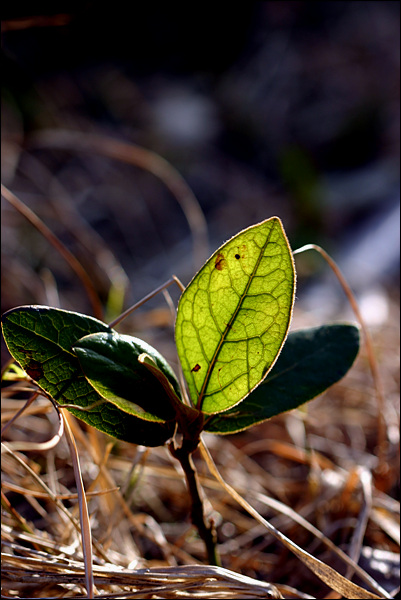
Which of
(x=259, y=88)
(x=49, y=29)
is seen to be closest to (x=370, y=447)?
(x=259, y=88)

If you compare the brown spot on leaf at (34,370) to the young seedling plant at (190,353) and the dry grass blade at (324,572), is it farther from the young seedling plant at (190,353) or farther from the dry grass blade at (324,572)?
the dry grass blade at (324,572)

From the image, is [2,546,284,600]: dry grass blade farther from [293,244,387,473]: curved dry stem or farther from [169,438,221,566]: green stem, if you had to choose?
[293,244,387,473]: curved dry stem

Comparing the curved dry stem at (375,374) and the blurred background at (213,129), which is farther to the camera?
the blurred background at (213,129)

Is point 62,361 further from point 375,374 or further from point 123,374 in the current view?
point 375,374

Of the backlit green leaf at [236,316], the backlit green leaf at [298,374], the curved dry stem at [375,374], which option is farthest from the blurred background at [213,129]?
the backlit green leaf at [236,316]

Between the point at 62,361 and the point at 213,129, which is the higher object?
the point at 213,129

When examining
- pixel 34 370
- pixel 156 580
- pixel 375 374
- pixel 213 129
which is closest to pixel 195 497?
pixel 156 580
